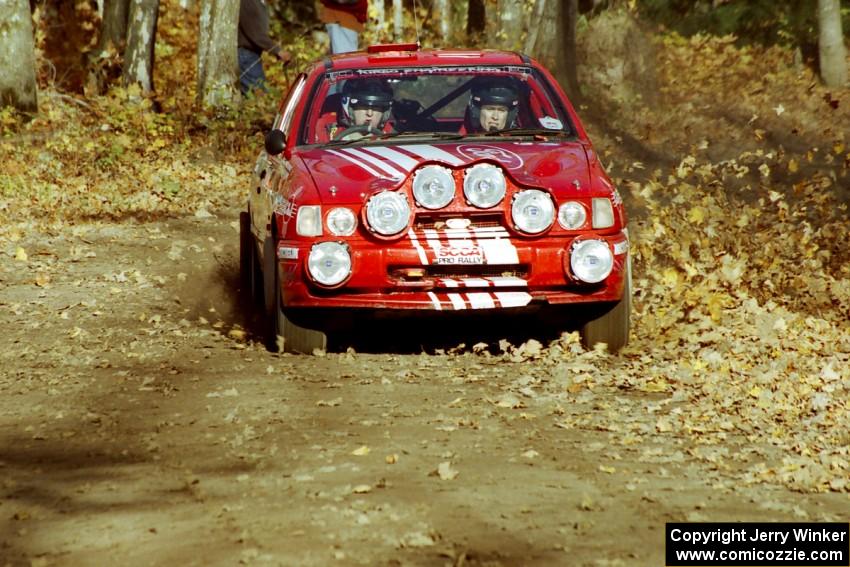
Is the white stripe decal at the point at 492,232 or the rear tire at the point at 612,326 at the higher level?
the white stripe decal at the point at 492,232

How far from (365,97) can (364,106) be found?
58 mm

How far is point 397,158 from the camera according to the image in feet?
25.2

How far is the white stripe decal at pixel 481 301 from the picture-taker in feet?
24.8

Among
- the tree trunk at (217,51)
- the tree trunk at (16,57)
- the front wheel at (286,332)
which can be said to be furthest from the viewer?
the tree trunk at (217,51)

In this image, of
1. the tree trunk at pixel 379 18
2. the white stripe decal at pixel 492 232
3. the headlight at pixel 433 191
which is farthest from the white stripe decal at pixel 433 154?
the tree trunk at pixel 379 18

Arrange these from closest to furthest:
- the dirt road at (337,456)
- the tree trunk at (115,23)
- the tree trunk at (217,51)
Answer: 1. the dirt road at (337,456)
2. the tree trunk at (217,51)
3. the tree trunk at (115,23)

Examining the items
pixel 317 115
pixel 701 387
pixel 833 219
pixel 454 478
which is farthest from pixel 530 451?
pixel 833 219

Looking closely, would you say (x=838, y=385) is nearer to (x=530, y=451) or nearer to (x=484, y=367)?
(x=484, y=367)

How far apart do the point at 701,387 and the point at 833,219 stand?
23.6 feet

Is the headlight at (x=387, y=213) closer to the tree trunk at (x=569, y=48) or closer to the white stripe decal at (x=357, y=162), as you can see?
the white stripe decal at (x=357, y=162)

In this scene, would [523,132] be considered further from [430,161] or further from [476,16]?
[476,16]

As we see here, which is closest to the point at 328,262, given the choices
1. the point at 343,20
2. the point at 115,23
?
the point at 343,20

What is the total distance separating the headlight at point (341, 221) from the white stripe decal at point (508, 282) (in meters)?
0.82

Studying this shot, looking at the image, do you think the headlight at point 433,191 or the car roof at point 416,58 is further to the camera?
the car roof at point 416,58
